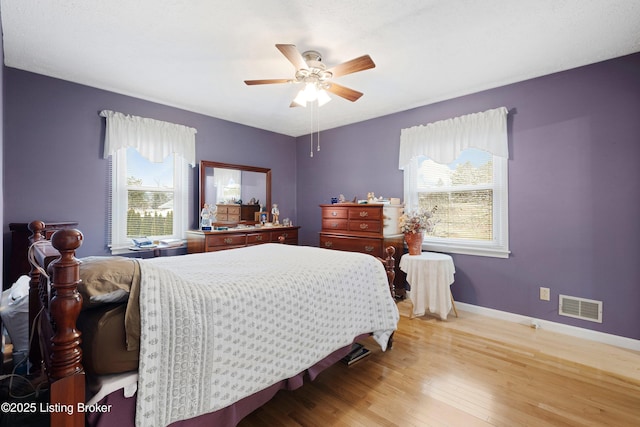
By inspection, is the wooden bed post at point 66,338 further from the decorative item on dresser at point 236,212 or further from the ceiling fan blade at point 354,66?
the decorative item on dresser at point 236,212

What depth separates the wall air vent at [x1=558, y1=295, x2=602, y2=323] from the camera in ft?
8.68

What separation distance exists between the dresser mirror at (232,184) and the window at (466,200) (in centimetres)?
228

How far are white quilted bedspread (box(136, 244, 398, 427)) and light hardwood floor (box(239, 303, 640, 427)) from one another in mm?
316

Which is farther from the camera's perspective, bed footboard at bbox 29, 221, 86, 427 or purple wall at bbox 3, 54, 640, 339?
purple wall at bbox 3, 54, 640, 339

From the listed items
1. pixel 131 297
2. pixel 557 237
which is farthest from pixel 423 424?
pixel 557 237

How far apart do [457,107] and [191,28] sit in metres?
2.92

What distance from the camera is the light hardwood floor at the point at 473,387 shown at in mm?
1640

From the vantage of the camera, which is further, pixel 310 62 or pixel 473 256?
pixel 473 256

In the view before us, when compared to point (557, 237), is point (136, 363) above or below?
below

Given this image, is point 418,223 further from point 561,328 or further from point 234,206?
point 234,206

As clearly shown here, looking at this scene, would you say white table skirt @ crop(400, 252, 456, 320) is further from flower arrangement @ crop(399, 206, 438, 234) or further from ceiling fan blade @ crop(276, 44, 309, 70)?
ceiling fan blade @ crop(276, 44, 309, 70)

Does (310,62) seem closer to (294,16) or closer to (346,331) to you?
(294,16)

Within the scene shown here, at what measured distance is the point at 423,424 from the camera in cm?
159

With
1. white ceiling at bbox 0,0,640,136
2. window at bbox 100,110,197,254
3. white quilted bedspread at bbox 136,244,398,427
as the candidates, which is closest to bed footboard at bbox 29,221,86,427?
white quilted bedspread at bbox 136,244,398,427
